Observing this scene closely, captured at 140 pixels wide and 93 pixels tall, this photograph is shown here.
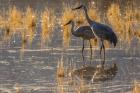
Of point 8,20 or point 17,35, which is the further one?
point 8,20

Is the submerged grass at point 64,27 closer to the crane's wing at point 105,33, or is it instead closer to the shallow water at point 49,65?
the shallow water at point 49,65

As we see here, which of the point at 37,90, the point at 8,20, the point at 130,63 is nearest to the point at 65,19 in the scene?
the point at 8,20

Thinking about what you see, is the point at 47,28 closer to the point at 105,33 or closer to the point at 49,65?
the point at 105,33

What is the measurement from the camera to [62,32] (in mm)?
19359

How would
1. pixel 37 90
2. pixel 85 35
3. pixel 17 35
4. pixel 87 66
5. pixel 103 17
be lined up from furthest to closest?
pixel 103 17 < pixel 17 35 < pixel 85 35 < pixel 87 66 < pixel 37 90

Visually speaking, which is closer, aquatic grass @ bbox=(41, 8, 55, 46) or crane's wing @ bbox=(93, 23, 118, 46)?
crane's wing @ bbox=(93, 23, 118, 46)

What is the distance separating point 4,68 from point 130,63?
9.00 feet

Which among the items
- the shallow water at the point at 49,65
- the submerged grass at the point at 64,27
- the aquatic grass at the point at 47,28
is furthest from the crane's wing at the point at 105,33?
the aquatic grass at the point at 47,28

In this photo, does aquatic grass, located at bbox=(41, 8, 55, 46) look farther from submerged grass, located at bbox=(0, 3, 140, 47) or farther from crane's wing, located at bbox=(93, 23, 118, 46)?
crane's wing, located at bbox=(93, 23, 118, 46)

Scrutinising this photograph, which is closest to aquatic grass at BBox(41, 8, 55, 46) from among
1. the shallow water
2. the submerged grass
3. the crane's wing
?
the submerged grass

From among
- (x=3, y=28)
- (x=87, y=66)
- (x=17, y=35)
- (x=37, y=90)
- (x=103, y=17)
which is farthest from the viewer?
(x=103, y=17)

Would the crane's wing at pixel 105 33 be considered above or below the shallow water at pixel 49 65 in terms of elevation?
above

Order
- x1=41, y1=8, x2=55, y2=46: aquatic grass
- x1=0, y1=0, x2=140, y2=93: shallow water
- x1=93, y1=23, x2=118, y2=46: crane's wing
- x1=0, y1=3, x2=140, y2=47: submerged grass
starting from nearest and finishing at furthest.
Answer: x1=0, y1=0, x2=140, y2=93: shallow water, x1=93, y1=23, x2=118, y2=46: crane's wing, x1=41, y1=8, x2=55, y2=46: aquatic grass, x1=0, y1=3, x2=140, y2=47: submerged grass

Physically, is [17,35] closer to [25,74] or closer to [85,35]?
[85,35]
